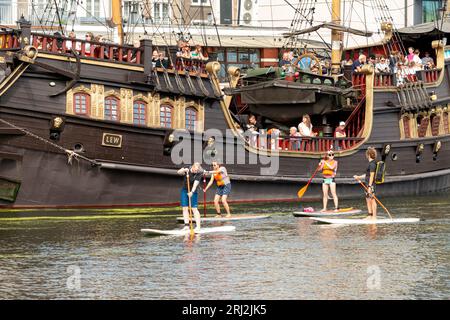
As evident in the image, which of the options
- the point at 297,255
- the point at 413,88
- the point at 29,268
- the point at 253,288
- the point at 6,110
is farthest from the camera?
the point at 413,88

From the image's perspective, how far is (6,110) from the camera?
28938 millimetres

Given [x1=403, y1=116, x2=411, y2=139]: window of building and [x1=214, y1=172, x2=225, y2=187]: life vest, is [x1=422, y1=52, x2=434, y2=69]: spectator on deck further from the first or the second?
[x1=214, y1=172, x2=225, y2=187]: life vest

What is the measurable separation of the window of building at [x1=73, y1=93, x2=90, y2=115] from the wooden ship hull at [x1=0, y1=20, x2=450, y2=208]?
0.04 m

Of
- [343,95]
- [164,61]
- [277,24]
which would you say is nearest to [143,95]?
[164,61]

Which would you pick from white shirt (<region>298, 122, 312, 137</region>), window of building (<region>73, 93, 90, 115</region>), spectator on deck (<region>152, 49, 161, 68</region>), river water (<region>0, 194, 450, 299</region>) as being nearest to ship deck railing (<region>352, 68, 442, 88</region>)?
white shirt (<region>298, 122, 312, 137</region>)

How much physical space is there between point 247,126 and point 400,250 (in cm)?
1303

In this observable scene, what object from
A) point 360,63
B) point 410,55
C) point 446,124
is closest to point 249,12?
point 410,55

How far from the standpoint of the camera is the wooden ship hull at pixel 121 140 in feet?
95.6

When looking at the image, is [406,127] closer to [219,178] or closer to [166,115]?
[166,115]

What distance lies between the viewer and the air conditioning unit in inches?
2243

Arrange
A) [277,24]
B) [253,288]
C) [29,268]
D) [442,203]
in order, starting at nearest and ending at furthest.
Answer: [253,288] → [29,268] → [442,203] → [277,24]

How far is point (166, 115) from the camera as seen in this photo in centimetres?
3177

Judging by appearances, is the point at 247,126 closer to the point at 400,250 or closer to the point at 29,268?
the point at 400,250

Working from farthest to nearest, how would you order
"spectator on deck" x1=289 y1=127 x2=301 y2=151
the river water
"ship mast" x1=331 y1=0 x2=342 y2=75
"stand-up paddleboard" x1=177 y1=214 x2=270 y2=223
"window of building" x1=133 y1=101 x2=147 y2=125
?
"ship mast" x1=331 y1=0 x2=342 y2=75 → "spectator on deck" x1=289 y1=127 x2=301 y2=151 → "window of building" x1=133 y1=101 x2=147 y2=125 → "stand-up paddleboard" x1=177 y1=214 x2=270 y2=223 → the river water
